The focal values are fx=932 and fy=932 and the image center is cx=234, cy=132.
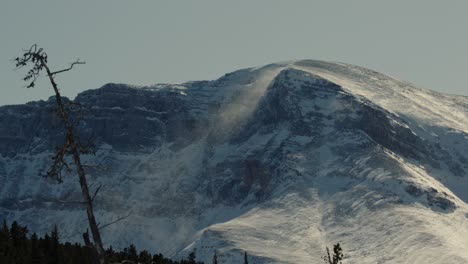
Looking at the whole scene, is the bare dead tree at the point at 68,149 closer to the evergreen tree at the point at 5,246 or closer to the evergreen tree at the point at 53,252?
the evergreen tree at the point at 5,246

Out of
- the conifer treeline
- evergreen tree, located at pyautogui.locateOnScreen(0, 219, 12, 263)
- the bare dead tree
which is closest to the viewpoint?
the bare dead tree

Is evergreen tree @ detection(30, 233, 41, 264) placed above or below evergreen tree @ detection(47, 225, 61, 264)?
above

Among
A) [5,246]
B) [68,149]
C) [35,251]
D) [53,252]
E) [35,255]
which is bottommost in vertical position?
[53,252]

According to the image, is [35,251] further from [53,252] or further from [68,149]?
[68,149]

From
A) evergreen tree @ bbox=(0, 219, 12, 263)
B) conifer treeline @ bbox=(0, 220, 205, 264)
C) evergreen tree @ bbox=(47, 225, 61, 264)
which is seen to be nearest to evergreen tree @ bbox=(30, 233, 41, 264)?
conifer treeline @ bbox=(0, 220, 205, 264)

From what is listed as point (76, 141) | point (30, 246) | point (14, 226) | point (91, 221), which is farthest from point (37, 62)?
point (14, 226)

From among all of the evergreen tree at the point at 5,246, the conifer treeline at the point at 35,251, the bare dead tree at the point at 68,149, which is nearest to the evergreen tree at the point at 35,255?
the conifer treeline at the point at 35,251

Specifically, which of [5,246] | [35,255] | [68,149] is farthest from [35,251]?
[68,149]

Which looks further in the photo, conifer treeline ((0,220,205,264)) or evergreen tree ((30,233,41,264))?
evergreen tree ((30,233,41,264))

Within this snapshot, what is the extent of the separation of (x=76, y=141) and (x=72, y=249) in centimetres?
12473

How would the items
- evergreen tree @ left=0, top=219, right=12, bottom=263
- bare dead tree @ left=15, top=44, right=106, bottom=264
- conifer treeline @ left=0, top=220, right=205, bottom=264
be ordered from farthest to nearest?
conifer treeline @ left=0, top=220, right=205, bottom=264 < evergreen tree @ left=0, top=219, right=12, bottom=263 < bare dead tree @ left=15, top=44, right=106, bottom=264

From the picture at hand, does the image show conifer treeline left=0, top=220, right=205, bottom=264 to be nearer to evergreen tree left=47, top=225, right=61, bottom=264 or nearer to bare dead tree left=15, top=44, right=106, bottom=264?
evergreen tree left=47, top=225, right=61, bottom=264

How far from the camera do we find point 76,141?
2341cm

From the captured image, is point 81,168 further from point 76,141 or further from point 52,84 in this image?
point 52,84
